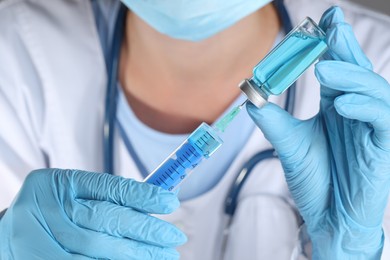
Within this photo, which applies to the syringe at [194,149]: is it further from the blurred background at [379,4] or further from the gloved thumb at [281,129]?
the blurred background at [379,4]

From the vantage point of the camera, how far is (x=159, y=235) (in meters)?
0.94

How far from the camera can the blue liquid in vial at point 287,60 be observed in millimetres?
932

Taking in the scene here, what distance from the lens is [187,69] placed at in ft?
4.38

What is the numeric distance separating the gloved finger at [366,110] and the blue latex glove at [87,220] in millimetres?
236

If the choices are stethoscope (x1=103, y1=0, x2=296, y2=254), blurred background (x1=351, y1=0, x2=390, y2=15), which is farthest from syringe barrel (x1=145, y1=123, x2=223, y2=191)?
blurred background (x1=351, y1=0, x2=390, y2=15)

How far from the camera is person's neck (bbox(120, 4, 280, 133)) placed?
1301 mm

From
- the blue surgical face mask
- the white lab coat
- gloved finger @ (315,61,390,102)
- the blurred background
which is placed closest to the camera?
gloved finger @ (315,61,390,102)

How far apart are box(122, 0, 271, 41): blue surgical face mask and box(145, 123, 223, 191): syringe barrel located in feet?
0.81

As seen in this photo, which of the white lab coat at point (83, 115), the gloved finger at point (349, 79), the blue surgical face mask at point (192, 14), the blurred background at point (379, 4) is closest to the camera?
the gloved finger at point (349, 79)

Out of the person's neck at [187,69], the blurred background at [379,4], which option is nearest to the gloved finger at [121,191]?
the person's neck at [187,69]

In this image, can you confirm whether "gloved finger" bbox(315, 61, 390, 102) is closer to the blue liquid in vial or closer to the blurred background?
the blue liquid in vial

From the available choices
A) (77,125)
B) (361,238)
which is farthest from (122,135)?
(361,238)

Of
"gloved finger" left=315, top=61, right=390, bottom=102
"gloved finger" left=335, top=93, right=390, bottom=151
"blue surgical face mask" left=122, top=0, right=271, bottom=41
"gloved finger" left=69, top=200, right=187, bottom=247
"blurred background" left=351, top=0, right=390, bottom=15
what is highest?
"blue surgical face mask" left=122, top=0, right=271, bottom=41

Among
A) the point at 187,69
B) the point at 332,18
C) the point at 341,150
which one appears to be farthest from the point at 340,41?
the point at 187,69
